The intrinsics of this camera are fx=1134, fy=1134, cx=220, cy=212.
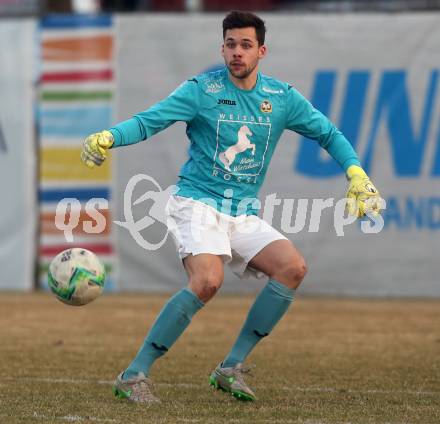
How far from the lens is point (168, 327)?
5871 mm

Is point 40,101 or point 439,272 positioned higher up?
point 40,101

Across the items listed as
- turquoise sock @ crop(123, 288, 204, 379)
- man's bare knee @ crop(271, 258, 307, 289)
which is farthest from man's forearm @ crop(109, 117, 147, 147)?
man's bare knee @ crop(271, 258, 307, 289)

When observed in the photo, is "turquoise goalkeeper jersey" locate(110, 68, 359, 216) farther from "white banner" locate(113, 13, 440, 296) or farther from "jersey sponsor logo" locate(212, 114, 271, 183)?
"white banner" locate(113, 13, 440, 296)

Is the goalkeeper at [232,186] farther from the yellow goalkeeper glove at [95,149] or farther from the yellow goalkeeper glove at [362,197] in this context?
the yellow goalkeeper glove at [95,149]

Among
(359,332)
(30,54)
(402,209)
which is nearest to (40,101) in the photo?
(30,54)

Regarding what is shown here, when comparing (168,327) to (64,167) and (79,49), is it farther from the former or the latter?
(79,49)

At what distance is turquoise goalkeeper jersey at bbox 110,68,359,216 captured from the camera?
6.17 meters

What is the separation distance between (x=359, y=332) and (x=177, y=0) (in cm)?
1342

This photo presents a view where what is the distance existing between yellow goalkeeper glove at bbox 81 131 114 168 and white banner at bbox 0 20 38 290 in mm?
7303

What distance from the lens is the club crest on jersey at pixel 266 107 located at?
6.28 meters

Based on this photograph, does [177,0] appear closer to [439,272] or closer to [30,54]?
[30,54]

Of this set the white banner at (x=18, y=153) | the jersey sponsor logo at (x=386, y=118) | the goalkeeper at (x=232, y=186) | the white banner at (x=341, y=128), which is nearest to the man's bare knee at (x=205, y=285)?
the goalkeeper at (x=232, y=186)

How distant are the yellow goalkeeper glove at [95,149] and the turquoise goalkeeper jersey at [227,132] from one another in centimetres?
37

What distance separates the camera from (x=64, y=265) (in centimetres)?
586
